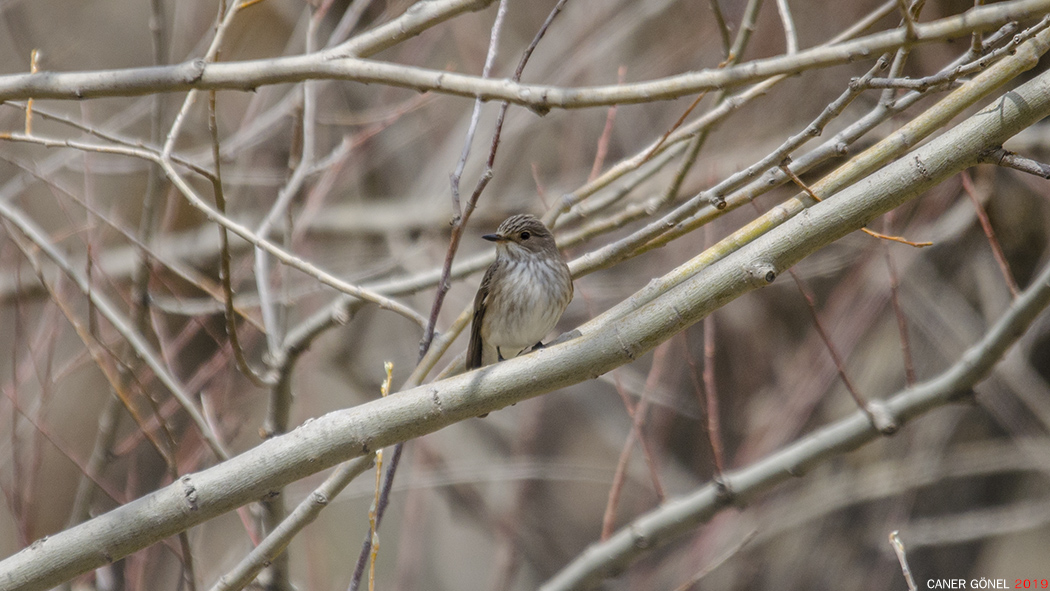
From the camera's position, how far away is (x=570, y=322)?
757 cm

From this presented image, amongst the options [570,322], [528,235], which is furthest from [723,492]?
[570,322]

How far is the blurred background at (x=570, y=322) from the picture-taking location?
638 cm

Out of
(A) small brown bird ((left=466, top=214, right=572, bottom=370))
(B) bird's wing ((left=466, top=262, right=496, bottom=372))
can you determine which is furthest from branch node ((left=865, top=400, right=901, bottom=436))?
(B) bird's wing ((left=466, top=262, right=496, bottom=372))

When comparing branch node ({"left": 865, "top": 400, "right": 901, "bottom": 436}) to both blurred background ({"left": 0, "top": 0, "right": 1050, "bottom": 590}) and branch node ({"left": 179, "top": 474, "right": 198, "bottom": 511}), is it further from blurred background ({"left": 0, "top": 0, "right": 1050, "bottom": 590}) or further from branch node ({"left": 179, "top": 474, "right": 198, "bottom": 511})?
branch node ({"left": 179, "top": 474, "right": 198, "bottom": 511})

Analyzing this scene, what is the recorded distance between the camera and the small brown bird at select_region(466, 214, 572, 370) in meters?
4.11

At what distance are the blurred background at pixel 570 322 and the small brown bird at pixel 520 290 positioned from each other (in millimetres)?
1556

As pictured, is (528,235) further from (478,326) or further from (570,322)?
(570,322)

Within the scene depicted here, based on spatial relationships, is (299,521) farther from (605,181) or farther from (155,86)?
(605,181)

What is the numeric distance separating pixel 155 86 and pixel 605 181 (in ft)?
5.03

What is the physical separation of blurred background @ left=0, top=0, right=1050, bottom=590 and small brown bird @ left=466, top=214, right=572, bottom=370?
156 cm

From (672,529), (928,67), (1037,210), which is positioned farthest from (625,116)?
(672,529)

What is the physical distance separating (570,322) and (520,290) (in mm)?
3499

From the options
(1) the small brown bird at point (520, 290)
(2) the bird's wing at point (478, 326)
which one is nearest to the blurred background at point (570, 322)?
(2) the bird's wing at point (478, 326)

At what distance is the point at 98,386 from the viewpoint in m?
6.97
